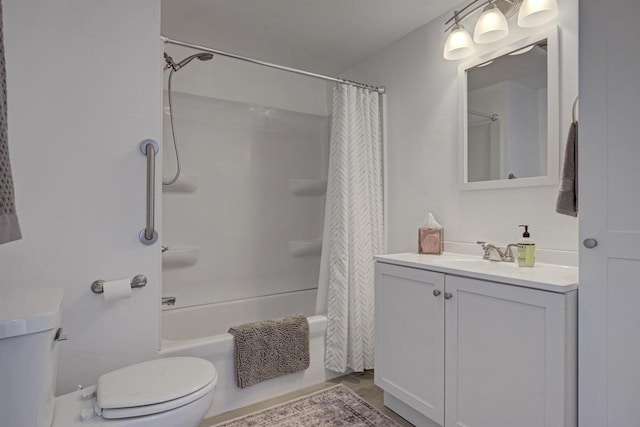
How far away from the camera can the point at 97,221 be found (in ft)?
5.07

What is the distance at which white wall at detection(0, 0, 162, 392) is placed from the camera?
1.42 metres

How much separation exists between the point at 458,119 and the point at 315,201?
1.53 meters

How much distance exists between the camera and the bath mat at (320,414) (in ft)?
5.90

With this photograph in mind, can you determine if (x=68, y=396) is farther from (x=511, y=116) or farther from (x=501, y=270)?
(x=511, y=116)

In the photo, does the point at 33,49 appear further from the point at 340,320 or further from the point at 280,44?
the point at 340,320

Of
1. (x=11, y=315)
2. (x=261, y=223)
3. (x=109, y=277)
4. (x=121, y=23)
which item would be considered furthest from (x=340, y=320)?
(x=121, y=23)

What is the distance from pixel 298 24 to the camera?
2.29 m

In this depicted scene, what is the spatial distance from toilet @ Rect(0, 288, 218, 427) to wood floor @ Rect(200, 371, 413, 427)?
643mm

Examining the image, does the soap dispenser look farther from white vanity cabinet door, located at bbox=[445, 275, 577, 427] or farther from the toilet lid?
the toilet lid

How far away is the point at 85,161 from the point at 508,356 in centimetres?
189

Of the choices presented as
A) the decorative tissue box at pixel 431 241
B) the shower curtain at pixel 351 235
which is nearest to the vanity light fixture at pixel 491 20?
the shower curtain at pixel 351 235

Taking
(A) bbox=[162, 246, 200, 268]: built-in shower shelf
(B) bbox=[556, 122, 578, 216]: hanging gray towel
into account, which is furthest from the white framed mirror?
(A) bbox=[162, 246, 200, 268]: built-in shower shelf

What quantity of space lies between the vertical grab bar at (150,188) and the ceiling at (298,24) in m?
1.02

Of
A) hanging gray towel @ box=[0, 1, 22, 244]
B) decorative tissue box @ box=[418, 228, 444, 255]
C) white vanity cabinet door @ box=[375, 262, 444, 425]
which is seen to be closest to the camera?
hanging gray towel @ box=[0, 1, 22, 244]
